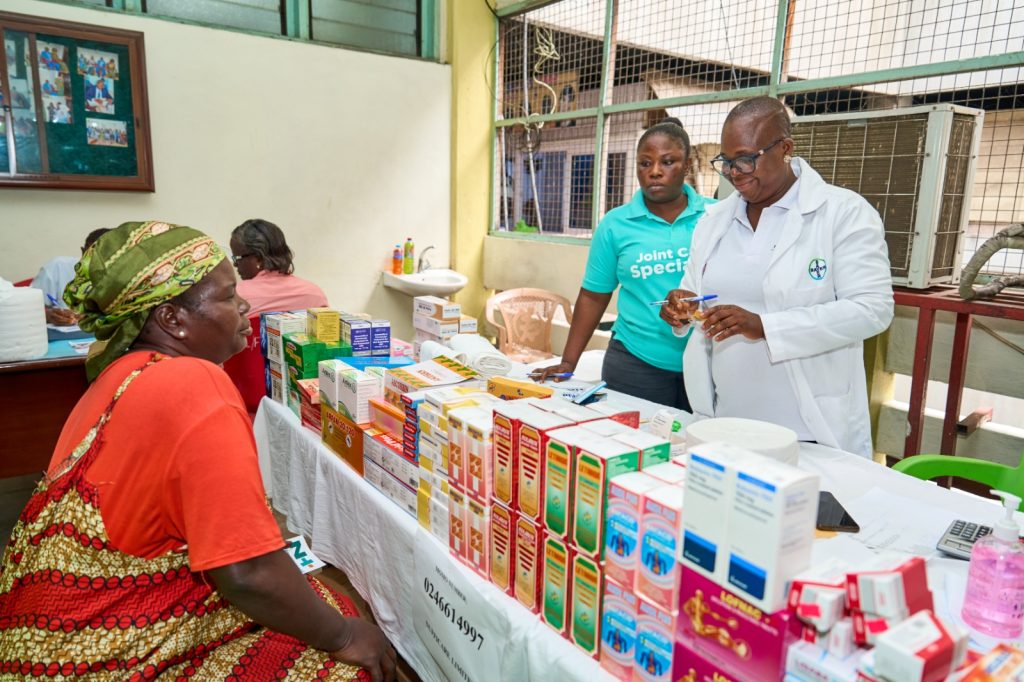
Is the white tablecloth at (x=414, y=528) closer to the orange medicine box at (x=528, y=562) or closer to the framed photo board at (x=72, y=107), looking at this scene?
the orange medicine box at (x=528, y=562)

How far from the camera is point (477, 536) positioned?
122 centimetres

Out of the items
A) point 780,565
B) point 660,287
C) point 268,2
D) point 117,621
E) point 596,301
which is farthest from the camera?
point 268,2

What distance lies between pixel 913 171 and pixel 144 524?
8.86 ft

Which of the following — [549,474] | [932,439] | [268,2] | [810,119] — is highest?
[268,2]

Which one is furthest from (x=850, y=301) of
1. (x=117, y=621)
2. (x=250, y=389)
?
(x=250, y=389)

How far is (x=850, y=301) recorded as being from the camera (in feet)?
5.24

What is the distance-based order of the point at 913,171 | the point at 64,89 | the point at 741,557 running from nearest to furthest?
the point at 741,557, the point at 913,171, the point at 64,89

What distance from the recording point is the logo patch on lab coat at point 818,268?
1664mm

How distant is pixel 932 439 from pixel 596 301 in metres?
1.62

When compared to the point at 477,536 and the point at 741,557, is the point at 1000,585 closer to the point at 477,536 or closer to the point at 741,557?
the point at 741,557

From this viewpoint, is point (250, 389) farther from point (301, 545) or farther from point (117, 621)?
point (117, 621)

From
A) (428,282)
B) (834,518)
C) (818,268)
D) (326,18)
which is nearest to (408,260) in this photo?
(428,282)

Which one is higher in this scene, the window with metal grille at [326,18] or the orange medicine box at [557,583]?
the window with metal grille at [326,18]

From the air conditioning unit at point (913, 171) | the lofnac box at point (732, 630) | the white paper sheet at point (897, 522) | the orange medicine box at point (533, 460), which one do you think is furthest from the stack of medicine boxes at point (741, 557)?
the air conditioning unit at point (913, 171)
